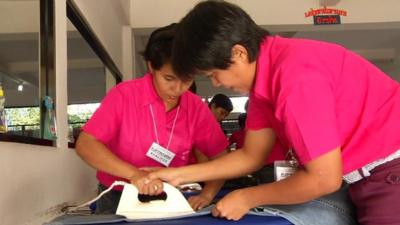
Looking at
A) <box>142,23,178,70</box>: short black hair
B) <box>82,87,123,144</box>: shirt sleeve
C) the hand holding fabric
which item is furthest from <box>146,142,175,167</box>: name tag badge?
the hand holding fabric

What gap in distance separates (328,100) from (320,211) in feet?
0.93

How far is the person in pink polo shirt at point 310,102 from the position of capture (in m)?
0.83

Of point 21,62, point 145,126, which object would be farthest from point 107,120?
point 21,62

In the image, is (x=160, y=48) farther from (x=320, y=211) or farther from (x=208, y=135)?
(x=320, y=211)

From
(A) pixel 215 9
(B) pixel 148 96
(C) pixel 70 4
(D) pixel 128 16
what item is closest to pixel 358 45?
(D) pixel 128 16

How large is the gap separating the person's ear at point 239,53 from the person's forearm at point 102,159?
493mm

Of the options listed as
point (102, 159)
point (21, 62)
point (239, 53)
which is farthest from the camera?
point (21, 62)

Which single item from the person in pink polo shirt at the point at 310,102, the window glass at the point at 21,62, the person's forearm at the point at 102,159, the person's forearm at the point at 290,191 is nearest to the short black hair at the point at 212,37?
the person in pink polo shirt at the point at 310,102

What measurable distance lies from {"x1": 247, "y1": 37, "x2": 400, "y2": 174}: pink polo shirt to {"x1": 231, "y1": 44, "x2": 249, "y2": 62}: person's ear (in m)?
0.04

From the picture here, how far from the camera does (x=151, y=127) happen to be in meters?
1.53

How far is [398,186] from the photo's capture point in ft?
2.98

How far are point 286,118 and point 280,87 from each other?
67 mm

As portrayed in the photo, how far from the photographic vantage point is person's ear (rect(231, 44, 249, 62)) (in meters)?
0.93

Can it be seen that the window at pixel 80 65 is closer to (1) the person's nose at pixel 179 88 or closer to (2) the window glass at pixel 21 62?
(2) the window glass at pixel 21 62
